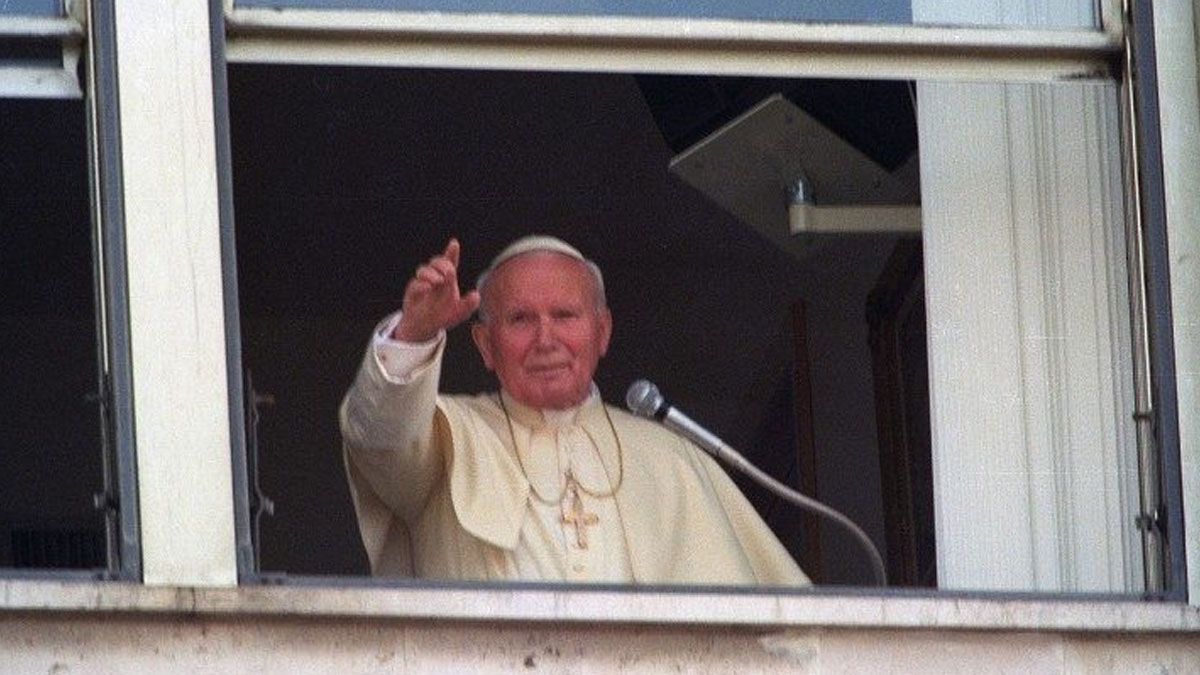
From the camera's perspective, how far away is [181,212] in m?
6.51

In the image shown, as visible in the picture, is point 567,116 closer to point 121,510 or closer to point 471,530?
point 471,530

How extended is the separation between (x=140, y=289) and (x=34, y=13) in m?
0.49

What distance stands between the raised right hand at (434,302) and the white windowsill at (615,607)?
0.49 m

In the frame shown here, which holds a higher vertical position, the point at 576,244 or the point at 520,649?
the point at 576,244

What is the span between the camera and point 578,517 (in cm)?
712

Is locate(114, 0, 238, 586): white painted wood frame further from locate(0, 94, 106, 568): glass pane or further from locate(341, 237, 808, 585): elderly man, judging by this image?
locate(341, 237, 808, 585): elderly man

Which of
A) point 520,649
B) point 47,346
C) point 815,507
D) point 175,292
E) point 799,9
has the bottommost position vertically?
point 520,649

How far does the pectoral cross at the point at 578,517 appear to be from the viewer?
7082mm

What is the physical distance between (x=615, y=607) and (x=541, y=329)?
95cm

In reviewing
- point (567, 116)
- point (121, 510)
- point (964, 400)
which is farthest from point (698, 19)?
point (567, 116)

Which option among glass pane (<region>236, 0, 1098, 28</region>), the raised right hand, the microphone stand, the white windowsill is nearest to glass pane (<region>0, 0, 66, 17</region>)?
glass pane (<region>236, 0, 1098, 28</region>)

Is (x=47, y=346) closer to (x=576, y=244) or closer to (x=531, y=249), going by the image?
(x=576, y=244)

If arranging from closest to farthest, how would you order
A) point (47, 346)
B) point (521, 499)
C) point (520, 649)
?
1. point (520, 649)
2. point (521, 499)
3. point (47, 346)

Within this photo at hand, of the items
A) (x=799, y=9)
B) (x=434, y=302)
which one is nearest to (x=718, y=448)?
(x=434, y=302)
